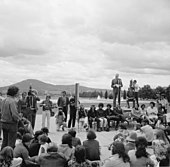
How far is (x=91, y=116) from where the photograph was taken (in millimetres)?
11852

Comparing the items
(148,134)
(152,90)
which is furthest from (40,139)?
(152,90)

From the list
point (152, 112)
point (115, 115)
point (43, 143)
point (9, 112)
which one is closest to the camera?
point (43, 143)

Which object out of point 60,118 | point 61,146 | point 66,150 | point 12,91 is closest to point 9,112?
point 12,91

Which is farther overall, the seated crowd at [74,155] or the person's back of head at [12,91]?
the person's back of head at [12,91]

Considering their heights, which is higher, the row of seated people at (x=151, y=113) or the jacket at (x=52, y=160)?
the row of seated people at (x=151, y=113)

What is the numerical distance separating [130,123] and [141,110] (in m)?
0.76

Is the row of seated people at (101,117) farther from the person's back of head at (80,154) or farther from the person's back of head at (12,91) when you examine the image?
the person's back of head at (80,154)

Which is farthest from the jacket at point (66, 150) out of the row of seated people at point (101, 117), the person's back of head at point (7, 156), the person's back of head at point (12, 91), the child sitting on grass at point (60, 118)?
the row of seated people at point (101, 117)

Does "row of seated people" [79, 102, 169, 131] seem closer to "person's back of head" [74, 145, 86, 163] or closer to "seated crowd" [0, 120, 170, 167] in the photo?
"seated crowd" [0, 120, 170, 167]

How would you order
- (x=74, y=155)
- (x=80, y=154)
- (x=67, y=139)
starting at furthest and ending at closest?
(x=67, y=139)
(x=74, y=155)
(x=80, y=154)

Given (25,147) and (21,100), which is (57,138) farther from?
(25,147)

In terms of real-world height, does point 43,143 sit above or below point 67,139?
below

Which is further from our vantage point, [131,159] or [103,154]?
[103,154]

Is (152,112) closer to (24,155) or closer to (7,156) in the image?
(24,155)
